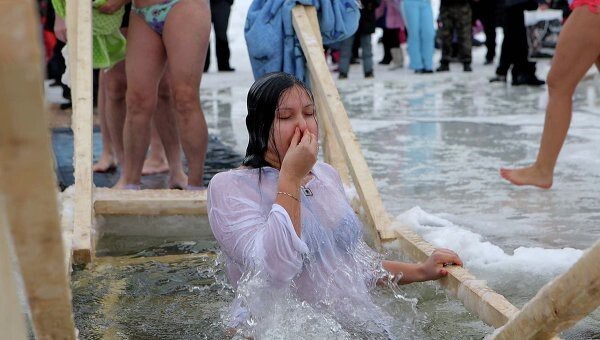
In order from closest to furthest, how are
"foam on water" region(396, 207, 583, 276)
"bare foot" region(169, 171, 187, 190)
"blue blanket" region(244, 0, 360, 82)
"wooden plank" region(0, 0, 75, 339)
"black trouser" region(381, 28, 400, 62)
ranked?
"wooden plank" region(0, 0, 75, 339), "foam on water" region(396, 207, 583, 276), "blue blanket" region(244, 0, 360, 82), "bare foot" region(169, 171, 187, 190), "black trouser" region(381, 28, 400, 62)

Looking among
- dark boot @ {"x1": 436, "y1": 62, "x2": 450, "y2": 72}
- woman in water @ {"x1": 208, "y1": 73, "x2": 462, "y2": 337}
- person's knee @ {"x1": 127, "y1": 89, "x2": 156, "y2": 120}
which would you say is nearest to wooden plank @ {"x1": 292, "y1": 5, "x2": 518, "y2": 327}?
woman in water @ {"x1": 208, "y1": 73, "x2": 462, "y2": 337}

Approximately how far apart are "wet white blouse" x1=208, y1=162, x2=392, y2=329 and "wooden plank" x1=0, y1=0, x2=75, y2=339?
2.98ft

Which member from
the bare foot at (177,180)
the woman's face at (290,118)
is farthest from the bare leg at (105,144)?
the woman's face at (290,118)

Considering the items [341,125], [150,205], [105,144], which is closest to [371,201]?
[341,125]

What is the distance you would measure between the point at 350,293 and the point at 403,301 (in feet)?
1.33

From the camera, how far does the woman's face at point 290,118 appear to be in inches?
112

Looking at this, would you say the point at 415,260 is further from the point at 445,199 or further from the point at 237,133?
the point at 237,133

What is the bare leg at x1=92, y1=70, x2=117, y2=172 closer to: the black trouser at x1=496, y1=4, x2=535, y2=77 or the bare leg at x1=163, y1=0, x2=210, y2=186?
the bare leg at x1=163, y1=0, x2=210, y2=186

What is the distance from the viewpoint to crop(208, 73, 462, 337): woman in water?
2.69 meters

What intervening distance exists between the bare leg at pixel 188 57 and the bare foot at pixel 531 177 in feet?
5.52

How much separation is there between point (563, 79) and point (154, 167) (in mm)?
2671

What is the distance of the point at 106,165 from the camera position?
6234 mm

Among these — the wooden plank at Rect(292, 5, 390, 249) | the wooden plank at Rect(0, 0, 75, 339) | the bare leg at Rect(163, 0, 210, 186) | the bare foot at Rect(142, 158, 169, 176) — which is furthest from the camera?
the bare foot at Rect(142, 158, 169, 176)

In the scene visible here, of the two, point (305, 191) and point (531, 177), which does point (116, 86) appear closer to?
point (531, 177)
